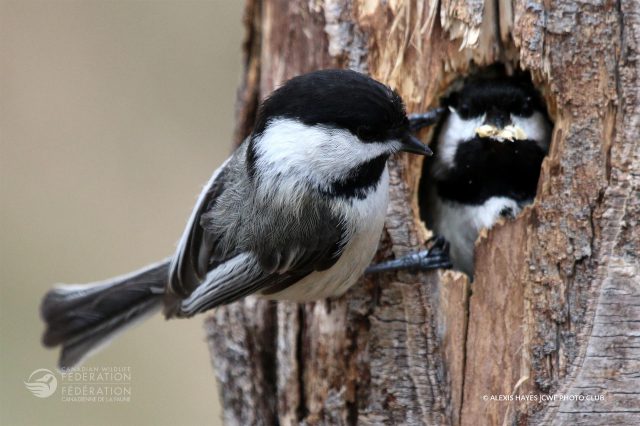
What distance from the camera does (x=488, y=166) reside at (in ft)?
8.02

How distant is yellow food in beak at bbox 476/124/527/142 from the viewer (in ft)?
7.61

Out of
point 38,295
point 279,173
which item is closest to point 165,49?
point 38,295

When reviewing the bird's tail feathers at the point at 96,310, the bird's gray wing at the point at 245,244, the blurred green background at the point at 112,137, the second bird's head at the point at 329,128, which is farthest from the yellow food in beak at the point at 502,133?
the blurred green background at the point at 112,137

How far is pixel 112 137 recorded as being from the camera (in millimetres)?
4250

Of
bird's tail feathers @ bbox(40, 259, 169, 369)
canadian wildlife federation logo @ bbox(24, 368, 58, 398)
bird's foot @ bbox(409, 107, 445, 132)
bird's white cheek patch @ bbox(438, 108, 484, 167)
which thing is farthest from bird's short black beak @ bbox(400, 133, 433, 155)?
canadian wildlife federation logo @ bbox(24, 368, 58, 398)

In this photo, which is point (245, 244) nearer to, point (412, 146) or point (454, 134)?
point (412, 146)

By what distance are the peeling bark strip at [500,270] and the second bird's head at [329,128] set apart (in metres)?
0.28

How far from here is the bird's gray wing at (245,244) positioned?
223cm

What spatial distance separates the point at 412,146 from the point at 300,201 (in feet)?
1.06

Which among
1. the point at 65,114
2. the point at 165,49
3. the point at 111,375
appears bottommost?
the point at 111,375

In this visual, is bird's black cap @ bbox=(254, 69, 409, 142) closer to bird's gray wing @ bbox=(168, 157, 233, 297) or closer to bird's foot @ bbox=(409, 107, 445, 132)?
bird's foot @ bbox=(409, 107, 445, 132)

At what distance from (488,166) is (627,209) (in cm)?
49

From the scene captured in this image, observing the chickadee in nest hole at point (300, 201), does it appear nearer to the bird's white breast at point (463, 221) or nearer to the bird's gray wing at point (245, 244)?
the bird's gray wing at point (245, 244)

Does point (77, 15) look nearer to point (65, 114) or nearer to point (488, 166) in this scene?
point (65, 114)
